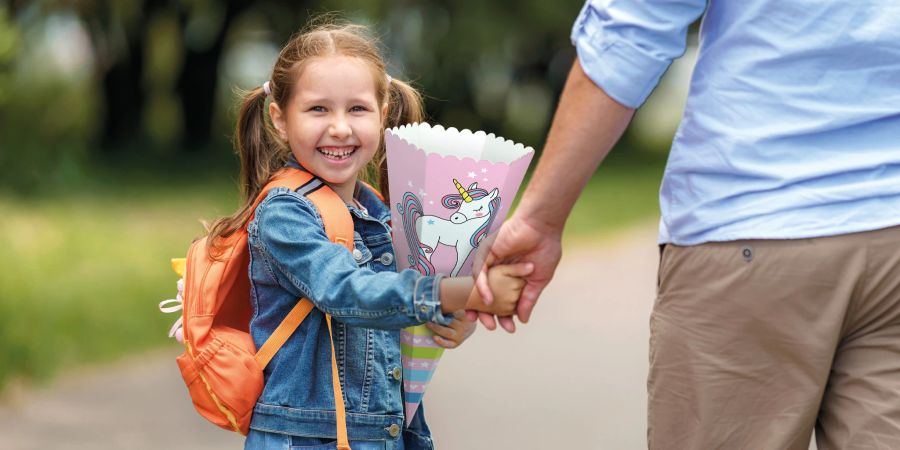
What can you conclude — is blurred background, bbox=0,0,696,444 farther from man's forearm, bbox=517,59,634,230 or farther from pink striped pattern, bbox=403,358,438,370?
man's forearm, bbox=517,59,634,230

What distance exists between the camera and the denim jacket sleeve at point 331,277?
2.92m

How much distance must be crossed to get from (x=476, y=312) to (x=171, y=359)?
4319mm

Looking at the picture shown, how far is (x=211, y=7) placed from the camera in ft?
52.5

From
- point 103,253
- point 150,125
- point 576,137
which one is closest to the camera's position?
point 576,137

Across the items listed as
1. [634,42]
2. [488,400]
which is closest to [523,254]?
[634,42]

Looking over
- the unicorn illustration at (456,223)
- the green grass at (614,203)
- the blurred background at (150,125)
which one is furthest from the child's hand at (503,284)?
the green grass at (614,203)

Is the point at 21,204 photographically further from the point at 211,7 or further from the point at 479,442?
the point at 211,7

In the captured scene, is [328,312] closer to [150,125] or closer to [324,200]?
[324,200]

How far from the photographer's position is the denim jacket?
9.64ft

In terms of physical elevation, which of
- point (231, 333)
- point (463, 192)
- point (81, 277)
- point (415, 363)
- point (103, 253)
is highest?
point (463, 192)

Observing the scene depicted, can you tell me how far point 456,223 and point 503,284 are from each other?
0.19 meters

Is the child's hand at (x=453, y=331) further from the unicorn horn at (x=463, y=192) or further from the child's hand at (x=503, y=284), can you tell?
the unicorn horn at (x=463, y=192)

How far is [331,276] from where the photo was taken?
2957mm

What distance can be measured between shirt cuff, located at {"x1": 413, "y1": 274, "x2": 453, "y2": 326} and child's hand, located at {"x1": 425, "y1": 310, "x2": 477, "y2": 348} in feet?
0.68
